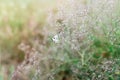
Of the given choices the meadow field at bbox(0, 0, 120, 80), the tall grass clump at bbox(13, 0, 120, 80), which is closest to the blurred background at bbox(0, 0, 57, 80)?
the meadow field at bbox(0, 0, 120, 80)

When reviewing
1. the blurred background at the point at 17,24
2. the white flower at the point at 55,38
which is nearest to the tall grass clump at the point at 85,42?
the white flower at the point at 55,38

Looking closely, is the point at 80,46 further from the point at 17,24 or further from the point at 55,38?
the point at 17,24

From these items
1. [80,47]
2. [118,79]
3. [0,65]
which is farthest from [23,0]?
[118,79]

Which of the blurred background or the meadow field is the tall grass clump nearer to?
the meadow field

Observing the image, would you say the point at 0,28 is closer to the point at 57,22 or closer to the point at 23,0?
the point at 23,0

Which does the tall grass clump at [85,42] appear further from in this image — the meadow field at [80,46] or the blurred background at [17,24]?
the blurred background at [17,24]
